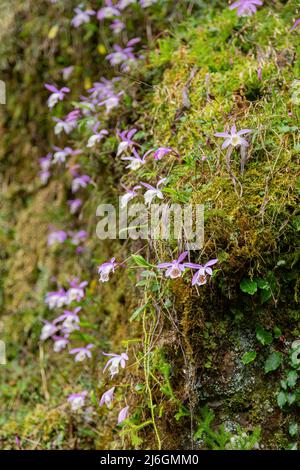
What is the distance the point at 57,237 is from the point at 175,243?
1.81 metres

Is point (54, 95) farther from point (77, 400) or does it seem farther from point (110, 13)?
point (77, 400)

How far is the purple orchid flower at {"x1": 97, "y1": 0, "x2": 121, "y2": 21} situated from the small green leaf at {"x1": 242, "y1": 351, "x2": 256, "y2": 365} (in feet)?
8.27

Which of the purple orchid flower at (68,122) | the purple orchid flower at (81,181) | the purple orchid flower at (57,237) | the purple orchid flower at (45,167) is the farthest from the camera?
the purple orchid flower at (45,167)

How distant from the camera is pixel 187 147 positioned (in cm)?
256

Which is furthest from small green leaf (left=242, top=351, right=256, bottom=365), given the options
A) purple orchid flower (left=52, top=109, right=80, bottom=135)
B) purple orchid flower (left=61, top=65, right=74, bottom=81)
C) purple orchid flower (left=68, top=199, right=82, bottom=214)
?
purple orchid flower (left=61, top=65, right=74, bottom=81)

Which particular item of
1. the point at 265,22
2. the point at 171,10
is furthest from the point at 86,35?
the point at 265,22

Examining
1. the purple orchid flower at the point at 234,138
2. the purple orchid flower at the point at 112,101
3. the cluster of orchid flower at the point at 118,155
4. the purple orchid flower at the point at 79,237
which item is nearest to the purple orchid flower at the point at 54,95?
the cluster of orchid flower at the point at 118,155

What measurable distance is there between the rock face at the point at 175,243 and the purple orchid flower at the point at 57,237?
102 mm

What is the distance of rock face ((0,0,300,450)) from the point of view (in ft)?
6.82

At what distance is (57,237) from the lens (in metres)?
3.80

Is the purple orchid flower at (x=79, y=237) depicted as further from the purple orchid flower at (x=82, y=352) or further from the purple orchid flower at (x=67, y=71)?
the purple orchid flower at (x=67, y=71)

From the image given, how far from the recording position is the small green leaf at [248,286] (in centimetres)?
202

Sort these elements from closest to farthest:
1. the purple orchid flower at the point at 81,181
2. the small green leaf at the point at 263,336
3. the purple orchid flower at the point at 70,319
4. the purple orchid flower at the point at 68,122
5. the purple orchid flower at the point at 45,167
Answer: the small green leaf at the point at 263,336
the purple orchid flower at the point at 70,319
the purple orchid flower at the point at 68,122
the purple orchid flower at the point at 81,181
the purple orchid flower at the point at 45,167

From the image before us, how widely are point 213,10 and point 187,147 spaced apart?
54.8 inches
